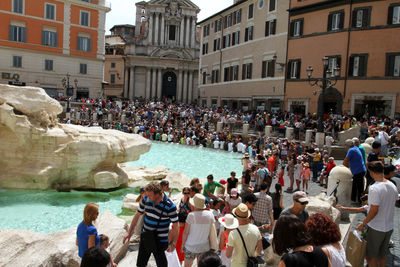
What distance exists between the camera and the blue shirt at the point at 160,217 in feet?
16.7

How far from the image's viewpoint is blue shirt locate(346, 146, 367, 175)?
8422mm

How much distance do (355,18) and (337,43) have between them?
200 cm

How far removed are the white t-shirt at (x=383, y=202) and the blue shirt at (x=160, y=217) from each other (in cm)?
284

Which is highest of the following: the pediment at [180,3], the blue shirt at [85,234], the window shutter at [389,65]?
the pediment at [180,3]

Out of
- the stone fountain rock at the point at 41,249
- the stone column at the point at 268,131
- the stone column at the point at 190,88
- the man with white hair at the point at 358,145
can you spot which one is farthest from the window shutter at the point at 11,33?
the man with white hair at the point at 358,145

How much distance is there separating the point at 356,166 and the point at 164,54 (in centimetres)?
4571

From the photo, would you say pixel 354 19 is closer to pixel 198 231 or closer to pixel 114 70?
pixel 198 231

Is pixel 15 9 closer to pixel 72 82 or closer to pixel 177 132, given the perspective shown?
pixel 72 82

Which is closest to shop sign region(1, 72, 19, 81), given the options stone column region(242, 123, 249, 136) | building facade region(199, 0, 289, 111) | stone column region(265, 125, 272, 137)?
building facade region(199, 0, 289, 111)

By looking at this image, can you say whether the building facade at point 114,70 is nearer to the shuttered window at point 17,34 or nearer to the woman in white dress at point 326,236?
the shuttered window at point 17,34

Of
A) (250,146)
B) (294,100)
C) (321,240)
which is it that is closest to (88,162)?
(321,240)

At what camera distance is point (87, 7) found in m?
40.6

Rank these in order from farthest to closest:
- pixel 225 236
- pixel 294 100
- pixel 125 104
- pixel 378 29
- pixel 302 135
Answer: pixel 125 104
pixel 294 100
pixel 378 29
pixel 302 135
pixel 225 236

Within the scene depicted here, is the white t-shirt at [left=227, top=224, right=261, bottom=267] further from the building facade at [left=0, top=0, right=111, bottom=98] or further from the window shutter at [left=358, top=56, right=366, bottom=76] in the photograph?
the building facade at [left=0, top=0, right=111, bottom=98]
